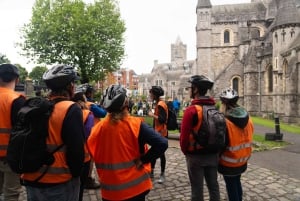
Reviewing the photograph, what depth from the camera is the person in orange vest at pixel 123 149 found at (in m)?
2.67

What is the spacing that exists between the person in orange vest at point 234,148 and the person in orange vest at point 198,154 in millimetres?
286

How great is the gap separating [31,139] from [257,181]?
518 centimetres

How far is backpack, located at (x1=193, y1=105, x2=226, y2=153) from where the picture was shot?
3.45 m

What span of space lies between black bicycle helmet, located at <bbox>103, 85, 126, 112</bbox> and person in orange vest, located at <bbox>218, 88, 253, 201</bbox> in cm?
181

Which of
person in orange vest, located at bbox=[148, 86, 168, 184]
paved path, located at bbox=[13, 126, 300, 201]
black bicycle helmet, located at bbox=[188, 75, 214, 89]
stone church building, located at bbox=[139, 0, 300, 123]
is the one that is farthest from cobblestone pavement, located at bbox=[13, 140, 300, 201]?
stone church building, located at bbox=[139, 0, 300, 123]

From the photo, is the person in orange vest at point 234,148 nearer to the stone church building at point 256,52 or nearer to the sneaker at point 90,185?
the sneaker at point 90,185

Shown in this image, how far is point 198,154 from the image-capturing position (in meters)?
3.57

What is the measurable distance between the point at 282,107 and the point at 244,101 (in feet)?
27.0

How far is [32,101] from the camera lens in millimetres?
2471

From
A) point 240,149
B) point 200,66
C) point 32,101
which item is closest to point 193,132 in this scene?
point 240,149

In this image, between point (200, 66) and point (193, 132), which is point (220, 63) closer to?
point (200, 66)

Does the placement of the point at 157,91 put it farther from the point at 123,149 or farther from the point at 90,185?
the point at 123,149

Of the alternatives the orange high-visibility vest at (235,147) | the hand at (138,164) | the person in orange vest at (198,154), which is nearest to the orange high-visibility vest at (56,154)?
the hand at (138,164)

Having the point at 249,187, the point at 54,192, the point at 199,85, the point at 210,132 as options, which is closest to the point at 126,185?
the point at 54,192
